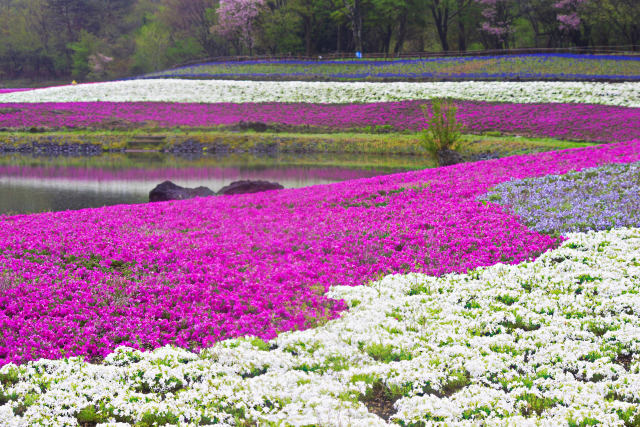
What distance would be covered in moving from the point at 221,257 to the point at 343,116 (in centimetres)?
4352

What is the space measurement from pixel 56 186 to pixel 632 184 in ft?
83.4

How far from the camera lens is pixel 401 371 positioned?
8.14 meters

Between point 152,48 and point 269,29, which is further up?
point 269,29

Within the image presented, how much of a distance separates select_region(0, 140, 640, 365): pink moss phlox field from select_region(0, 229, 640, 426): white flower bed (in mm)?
851

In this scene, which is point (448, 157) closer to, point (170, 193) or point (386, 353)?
point (170, 193)

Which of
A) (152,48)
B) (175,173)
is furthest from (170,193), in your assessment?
(152,48)

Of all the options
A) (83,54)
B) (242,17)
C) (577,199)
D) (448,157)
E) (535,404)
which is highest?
(242,17)

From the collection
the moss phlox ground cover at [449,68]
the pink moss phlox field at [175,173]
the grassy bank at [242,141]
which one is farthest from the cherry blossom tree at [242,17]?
the pink moss phlox field at [175,173]

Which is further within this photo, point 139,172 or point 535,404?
point 139,172

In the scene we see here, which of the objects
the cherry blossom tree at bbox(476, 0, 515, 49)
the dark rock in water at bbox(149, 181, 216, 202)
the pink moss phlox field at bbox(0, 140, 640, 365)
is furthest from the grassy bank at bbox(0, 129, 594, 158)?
the cherry blossom tree at bbox(476, 0, 515, 49)

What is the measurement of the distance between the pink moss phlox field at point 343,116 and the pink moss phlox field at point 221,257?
2824cm

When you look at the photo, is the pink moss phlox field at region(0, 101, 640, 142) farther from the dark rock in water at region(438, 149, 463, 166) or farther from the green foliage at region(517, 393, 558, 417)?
the green foliage at region(517, 393, 558, 417)

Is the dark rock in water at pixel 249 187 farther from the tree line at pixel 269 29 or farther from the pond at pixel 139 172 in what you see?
the tree line at pixel 269 29

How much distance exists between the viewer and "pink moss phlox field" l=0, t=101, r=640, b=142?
153 feet
